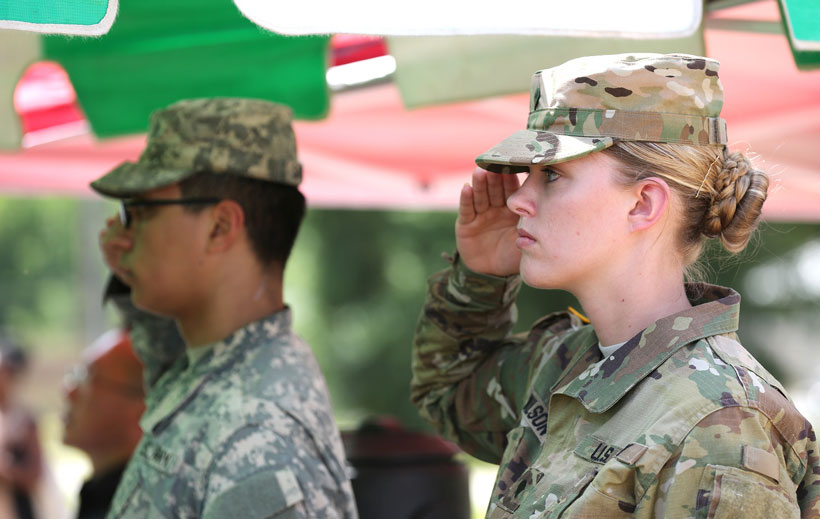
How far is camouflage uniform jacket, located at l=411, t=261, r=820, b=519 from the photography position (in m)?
1.48

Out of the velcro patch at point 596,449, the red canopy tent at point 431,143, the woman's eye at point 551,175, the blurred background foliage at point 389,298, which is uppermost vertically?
the woman's eye at point 551,175

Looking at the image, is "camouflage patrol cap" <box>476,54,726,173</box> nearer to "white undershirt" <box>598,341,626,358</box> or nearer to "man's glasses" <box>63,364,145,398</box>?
"white undershirt" <box>598,341,626,358</box>

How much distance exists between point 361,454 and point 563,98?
199cm

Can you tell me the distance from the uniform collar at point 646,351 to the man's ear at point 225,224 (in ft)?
3.91

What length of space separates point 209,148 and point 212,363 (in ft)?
1.88

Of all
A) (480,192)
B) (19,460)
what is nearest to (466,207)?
(480,192)

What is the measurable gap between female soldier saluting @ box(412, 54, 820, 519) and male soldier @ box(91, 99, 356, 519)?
653mm

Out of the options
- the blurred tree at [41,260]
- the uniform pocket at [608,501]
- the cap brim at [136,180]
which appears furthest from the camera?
the blurred tree at [41,260]

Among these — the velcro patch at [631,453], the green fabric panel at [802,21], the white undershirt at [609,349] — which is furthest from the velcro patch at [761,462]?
the green fabric panel at [802,21]

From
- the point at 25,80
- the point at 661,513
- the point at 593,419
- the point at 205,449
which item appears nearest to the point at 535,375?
the point at 593,419

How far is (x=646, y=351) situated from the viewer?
5.43ft

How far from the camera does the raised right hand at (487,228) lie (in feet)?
7.33

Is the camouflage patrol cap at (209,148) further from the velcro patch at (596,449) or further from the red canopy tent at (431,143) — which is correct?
the velcro patch at (596,449)

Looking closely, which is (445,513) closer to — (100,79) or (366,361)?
(100,79)
